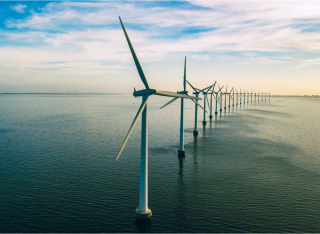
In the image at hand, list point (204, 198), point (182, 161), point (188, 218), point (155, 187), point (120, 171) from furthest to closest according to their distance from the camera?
point (182, 161), point (120, 171), point (155, 187), point (204, 198), point (188, 218)

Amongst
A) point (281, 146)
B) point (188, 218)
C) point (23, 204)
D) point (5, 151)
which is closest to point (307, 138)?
point (281, 146)

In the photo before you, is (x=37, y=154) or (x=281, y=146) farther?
(x=281, y=146)

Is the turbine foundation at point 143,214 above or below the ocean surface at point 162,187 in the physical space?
above

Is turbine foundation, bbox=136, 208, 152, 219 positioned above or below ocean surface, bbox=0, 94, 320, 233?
above

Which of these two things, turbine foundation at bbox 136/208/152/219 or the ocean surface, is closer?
the ocean surface

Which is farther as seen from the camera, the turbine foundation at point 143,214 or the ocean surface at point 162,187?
the turbine foundation at point 143,214

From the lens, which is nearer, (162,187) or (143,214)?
(143,214)

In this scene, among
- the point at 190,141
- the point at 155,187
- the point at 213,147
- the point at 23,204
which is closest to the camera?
the point at 23,204

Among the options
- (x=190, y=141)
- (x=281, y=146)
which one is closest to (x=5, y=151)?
(x=190, y=141)

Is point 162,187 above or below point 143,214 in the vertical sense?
below

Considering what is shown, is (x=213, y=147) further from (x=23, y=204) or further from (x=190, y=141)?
(x=23, y=204)
